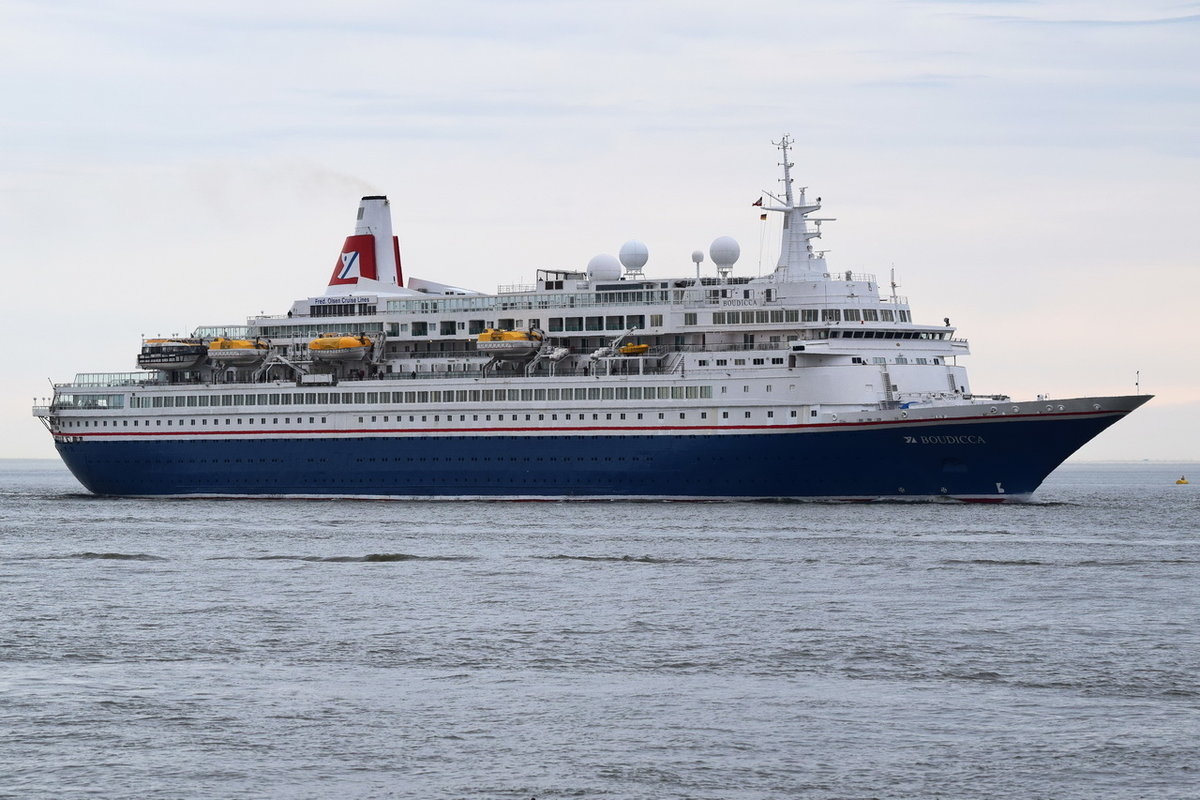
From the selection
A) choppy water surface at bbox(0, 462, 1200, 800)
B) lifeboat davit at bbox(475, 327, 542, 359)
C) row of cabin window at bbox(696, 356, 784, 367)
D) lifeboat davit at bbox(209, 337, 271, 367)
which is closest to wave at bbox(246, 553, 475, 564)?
choppy water surface at bbox(0, 462, 1200, 800)

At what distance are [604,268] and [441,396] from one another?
10.3m

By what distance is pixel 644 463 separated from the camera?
235 ft

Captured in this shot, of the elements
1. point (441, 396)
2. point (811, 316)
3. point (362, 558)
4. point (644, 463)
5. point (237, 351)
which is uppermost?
point (237, 351)

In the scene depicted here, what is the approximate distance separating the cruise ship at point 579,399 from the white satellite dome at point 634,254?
6.2 inches

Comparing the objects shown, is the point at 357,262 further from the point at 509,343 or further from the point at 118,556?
the point at 118,556

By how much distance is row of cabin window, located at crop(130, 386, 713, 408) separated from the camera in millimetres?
71812

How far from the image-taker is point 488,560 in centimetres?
4859

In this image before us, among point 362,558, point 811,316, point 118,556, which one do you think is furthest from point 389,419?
point 362,558

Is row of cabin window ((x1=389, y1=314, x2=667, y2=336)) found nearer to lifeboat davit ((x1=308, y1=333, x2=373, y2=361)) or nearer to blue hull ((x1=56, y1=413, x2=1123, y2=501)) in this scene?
lifeboat davit ((x1=308, y1=333, x2=373, y2=361))

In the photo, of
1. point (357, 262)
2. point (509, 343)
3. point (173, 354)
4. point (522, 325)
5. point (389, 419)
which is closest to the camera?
point (509, 343)

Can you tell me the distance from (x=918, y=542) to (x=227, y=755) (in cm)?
3333

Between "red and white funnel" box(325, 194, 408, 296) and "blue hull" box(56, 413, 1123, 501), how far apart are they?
11.5 metres

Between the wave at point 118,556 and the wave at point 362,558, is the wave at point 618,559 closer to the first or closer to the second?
the wave at point 362,558

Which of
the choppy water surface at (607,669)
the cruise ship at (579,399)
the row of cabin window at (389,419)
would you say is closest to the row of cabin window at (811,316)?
the cruise ship at (579,399)
